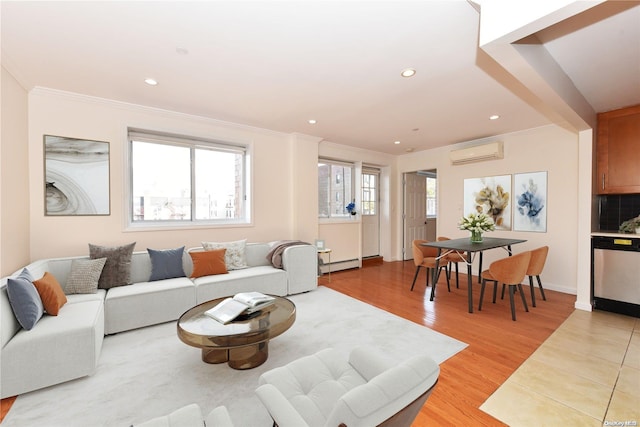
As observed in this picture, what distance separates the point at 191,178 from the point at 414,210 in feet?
16.9

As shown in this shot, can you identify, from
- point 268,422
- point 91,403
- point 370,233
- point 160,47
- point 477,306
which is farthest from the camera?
point 370,233

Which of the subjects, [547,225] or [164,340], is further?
[547,225]

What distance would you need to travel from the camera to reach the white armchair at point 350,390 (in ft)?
2.72

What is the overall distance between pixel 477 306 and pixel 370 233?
312cm

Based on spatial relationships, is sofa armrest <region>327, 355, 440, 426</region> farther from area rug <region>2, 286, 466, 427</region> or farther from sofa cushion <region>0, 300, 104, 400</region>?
sofa cushion <region>0, 300, 104, 400</region>

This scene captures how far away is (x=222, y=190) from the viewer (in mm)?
4445

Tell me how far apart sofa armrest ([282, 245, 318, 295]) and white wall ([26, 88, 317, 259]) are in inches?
31.2

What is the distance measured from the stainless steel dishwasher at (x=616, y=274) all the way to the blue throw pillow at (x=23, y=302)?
18.7ft

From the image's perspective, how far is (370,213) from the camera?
6461 mm

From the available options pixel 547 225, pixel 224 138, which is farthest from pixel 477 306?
pixel 224 138

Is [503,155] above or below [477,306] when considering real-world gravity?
above

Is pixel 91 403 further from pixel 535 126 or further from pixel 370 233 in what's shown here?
pixel 535 126

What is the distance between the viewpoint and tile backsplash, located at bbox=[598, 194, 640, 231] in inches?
141

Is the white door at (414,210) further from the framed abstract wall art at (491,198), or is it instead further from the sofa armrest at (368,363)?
the sofa armrest at (368,363)
